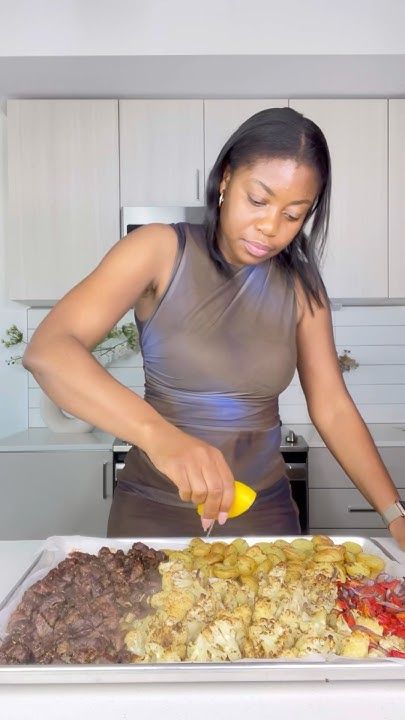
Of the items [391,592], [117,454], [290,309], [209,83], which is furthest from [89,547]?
[209,83]

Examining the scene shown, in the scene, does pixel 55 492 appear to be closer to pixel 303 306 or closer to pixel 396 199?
pixel 303 306

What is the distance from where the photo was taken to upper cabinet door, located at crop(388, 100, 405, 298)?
328cm

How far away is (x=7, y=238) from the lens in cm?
342

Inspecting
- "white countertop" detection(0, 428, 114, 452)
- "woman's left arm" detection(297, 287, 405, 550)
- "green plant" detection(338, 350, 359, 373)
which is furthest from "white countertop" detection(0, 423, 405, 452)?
"woman's left arm" detection(297, 287, 405, 550)

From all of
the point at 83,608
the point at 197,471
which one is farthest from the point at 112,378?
the point at 83,608

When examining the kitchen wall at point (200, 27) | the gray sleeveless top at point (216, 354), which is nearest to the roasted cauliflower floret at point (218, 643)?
the gray sleeveless top at point (216, 354)

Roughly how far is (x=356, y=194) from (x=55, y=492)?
71.9 inches

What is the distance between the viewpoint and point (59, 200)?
3.28 m

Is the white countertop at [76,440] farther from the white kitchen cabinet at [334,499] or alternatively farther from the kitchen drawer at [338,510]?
the kitchen drawer at [338,510]

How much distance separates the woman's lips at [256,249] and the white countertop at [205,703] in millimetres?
834

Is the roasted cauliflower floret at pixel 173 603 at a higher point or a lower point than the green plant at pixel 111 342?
lower

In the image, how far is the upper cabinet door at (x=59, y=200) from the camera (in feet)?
10.7

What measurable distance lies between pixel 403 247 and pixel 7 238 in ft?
5.84

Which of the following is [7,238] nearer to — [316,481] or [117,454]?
[117,454]
